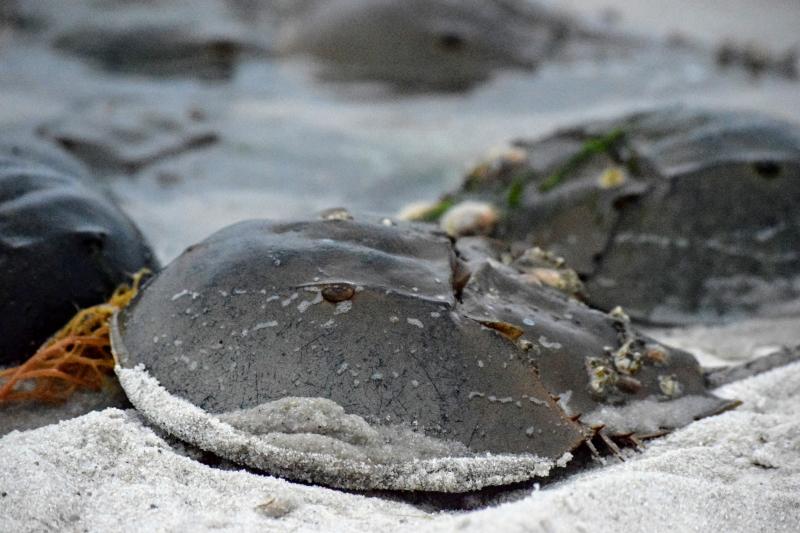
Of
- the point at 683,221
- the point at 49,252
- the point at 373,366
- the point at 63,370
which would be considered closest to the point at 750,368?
the point at 683,221

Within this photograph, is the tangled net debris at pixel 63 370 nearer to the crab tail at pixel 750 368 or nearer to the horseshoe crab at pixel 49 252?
the horseshoe crab at pixel 49 252

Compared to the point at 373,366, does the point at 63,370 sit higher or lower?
lower

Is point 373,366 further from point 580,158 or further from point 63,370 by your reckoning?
point 580,158

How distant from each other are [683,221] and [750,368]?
1163 mm

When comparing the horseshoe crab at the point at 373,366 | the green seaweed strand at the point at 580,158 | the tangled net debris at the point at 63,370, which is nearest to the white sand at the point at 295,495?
the horseshoe crab at the point at 373,366

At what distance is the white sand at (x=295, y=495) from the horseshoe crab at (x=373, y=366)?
69 mm

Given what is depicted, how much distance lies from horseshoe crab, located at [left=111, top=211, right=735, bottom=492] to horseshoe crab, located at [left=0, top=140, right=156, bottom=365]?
1.20 ft

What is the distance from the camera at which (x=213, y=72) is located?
712 cm

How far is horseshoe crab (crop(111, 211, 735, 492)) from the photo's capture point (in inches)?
72.6

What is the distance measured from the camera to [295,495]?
70.7 inches

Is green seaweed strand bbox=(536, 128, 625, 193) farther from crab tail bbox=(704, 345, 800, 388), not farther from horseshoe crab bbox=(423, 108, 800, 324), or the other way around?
crab tail bbox=(704, 345, 800, 388)

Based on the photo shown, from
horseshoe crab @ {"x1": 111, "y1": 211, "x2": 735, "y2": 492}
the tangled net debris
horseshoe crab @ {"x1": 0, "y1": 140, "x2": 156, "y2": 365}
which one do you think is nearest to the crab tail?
horseshoe crab @ {"x1": 111, "y1": 211, "x2": 735, "y2": 492}

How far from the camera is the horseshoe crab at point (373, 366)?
1.84 meters

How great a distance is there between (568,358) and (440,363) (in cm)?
37
